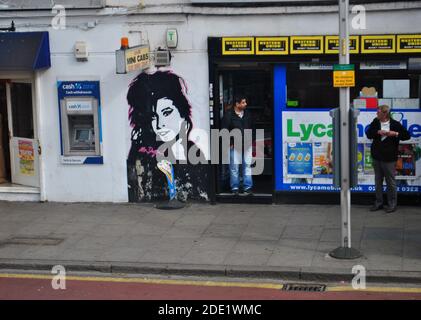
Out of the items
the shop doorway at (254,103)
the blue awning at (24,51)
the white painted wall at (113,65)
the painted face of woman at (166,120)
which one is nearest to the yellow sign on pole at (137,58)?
the white painted wall at (113,65)

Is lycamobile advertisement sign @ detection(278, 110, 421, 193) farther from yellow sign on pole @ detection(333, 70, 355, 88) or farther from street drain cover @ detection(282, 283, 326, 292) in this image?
street drain cover @ detection(282, 283, 326, 292)

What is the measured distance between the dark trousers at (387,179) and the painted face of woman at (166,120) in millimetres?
3804

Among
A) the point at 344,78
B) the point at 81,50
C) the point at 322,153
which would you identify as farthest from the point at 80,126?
the point at 344,78

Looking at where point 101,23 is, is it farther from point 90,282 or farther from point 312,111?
point 90,282

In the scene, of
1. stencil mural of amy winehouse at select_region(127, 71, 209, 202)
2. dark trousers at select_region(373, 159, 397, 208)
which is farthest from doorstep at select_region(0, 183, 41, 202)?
dark trousers at select_region(373, 159, 397, 208)

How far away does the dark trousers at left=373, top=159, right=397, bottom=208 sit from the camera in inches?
501

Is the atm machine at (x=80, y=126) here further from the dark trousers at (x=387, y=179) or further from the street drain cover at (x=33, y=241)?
the dark trousers at (x=387, y=179)

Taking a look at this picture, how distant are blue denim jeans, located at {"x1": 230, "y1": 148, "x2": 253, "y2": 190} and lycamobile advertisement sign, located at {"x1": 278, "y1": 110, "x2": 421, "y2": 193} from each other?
0.69 meters

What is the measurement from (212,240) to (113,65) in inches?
175

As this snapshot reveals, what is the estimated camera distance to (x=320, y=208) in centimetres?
1352

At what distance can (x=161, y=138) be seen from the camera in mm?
14281

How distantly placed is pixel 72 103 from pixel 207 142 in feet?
9.19

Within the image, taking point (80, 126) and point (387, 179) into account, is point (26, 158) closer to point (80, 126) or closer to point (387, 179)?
point (80, 126)

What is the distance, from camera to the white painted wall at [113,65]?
13.6 meters
